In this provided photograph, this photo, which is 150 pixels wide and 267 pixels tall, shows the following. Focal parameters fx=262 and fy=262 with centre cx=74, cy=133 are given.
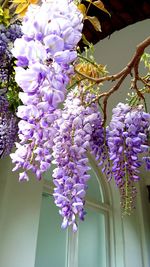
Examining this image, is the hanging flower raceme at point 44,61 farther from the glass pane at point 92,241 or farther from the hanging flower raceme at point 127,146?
the glass pane at point 92,241

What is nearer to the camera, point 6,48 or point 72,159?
point 72,159

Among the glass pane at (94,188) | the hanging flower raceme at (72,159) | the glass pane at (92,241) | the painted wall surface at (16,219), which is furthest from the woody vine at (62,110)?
the glass pane at (94,188)

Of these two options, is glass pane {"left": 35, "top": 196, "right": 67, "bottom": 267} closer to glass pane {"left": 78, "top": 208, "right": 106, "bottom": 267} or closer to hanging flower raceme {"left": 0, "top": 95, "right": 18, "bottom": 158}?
glass pane {"left": 78, "top": 208, "right": 106, "bottom": 267}

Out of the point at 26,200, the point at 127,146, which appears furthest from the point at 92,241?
the point at 127,146

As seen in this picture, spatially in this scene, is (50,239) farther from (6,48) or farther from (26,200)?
(6,48)

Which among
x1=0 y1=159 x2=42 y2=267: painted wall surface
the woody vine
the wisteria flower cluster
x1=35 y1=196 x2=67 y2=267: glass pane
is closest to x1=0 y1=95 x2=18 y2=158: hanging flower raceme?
the woody vine

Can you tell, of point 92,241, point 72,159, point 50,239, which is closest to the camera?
point 72,159
